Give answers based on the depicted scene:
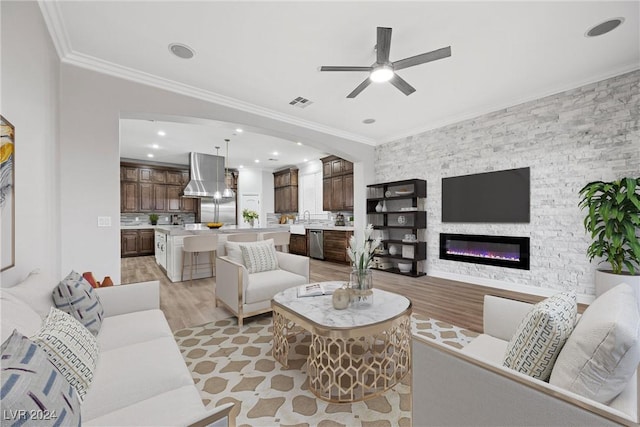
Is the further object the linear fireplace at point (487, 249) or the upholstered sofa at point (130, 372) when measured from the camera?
the linear fireplace at point (487, 249)

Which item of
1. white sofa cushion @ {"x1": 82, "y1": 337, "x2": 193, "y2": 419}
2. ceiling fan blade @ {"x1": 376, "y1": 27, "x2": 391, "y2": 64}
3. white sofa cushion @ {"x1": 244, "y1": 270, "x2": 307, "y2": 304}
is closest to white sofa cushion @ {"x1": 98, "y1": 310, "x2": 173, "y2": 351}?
white sofa cushion @ {"x1": 82, "y1": 337, "x2": 193, "y2": 419}

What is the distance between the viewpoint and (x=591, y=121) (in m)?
3.39

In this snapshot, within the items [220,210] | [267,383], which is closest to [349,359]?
[267,383]

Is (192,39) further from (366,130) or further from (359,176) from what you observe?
(359,176)

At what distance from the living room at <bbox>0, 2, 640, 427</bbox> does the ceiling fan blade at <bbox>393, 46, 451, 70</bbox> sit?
328 mm

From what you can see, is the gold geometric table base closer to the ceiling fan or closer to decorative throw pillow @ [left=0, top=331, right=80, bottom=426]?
decorative throw pillow @ [left=0, top=331, right=80, bottom=426]

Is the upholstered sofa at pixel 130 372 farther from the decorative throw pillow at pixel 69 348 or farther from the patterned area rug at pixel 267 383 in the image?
the patterned area rug at pixel 267 383

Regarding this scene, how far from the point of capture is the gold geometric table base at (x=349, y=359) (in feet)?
5.67

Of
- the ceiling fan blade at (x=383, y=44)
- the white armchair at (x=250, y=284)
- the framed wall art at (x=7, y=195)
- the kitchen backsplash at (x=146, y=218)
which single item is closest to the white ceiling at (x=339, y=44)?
the ceiling fan blade at (x=383, y=44)

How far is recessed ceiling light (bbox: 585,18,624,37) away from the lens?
94.1 inches

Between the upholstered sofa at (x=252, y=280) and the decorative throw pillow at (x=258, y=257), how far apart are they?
0.4 inches

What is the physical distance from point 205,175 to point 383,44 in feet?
20.2

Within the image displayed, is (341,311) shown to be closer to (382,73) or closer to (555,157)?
(382,73)

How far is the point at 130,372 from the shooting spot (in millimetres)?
1251
